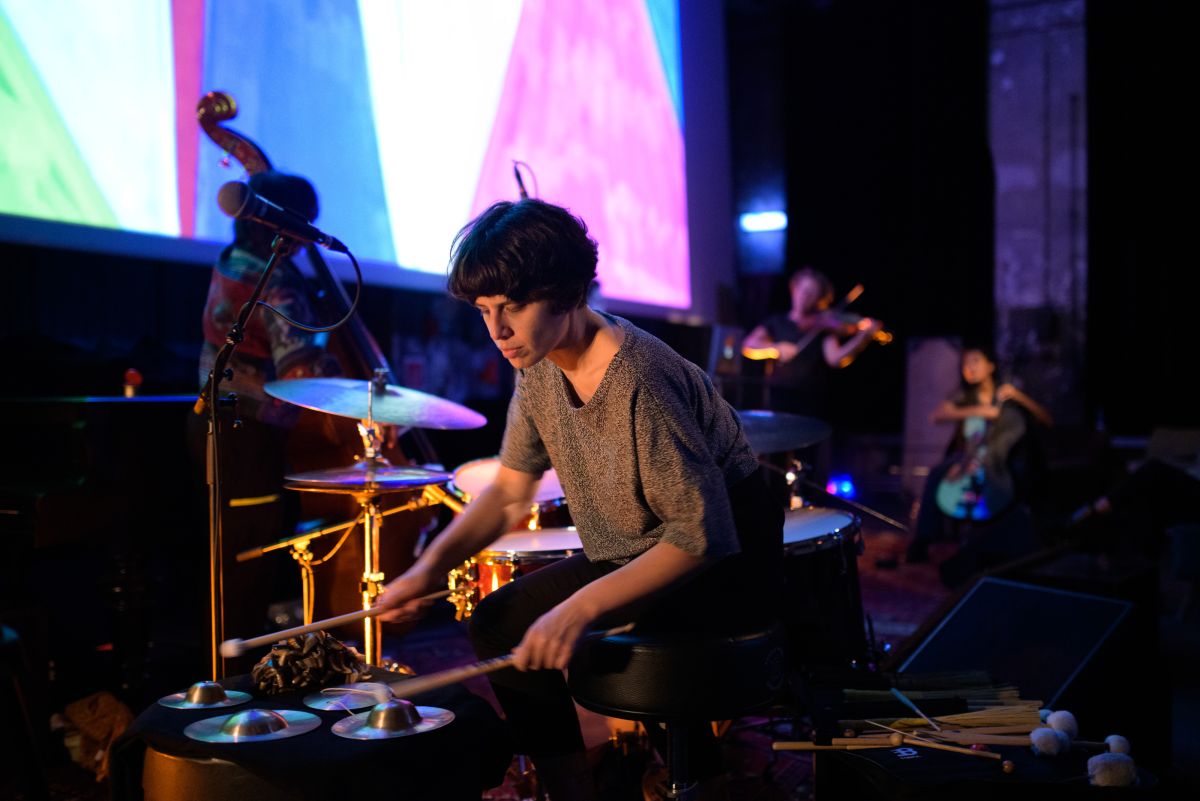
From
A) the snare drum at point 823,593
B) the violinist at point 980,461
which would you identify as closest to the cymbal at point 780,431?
the snare drum at point 823,593

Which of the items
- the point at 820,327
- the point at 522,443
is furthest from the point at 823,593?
the point at 820,327

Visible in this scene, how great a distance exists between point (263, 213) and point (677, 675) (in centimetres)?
124

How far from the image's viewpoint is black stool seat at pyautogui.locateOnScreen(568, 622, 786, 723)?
4.91 feet

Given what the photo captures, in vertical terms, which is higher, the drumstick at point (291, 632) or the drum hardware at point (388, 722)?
the drumstick at point (291, 632)

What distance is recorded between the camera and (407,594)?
5.53ft

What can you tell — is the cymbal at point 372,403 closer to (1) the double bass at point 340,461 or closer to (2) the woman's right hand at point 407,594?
(1) the double bass at point 340,461

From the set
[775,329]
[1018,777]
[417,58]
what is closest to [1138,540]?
[775,329]

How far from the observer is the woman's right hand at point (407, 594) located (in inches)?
66.3

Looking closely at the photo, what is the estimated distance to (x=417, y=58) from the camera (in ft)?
13.3

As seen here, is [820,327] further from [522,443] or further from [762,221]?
[522,443]

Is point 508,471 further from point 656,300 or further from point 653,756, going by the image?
point 656,300

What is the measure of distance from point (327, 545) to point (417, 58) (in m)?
2.10

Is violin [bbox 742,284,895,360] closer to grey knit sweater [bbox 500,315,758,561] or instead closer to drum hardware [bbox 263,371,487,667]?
drum hardware [bbox 263,371,487,667]

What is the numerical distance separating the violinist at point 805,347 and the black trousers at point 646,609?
4327 millimetres
